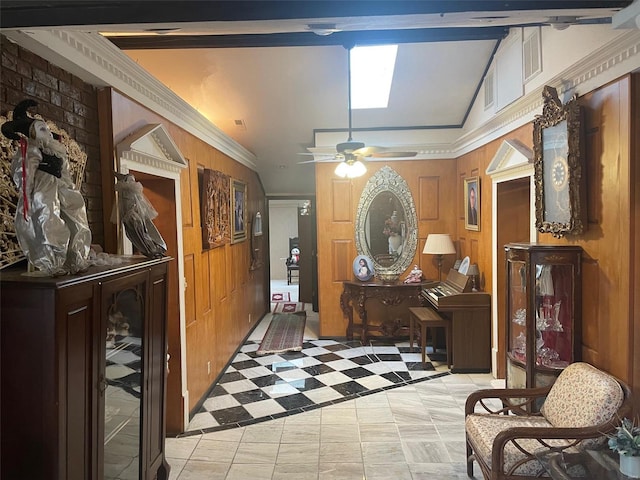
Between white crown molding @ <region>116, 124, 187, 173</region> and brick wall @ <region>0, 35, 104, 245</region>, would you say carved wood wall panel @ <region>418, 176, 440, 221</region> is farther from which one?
brick wall @ <region>0, 35, 104, 245</region>

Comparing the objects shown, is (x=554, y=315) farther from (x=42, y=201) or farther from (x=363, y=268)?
(x=363, y=268)

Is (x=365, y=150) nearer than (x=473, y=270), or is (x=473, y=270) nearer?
(x=365, y=150)

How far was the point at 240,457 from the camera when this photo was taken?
3.08 meters

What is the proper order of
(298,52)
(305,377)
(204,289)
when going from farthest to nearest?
(305,377)
(298,52)
(204,289)

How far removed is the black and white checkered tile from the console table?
19 cm

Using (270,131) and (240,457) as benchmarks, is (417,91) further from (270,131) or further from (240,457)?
(240,457)

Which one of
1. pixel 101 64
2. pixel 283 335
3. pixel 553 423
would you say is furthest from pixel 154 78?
pixel 283 335

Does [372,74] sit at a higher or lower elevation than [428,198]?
higher

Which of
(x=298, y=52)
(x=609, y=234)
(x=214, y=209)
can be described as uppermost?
(x=298, y=52)

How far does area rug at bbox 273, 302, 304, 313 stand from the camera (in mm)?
8023

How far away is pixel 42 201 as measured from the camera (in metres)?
1.46

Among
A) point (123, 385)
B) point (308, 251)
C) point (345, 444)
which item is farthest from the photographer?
point (308, 251)

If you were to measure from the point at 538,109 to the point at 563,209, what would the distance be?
3.33 feet

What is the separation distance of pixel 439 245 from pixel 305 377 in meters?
2.32
